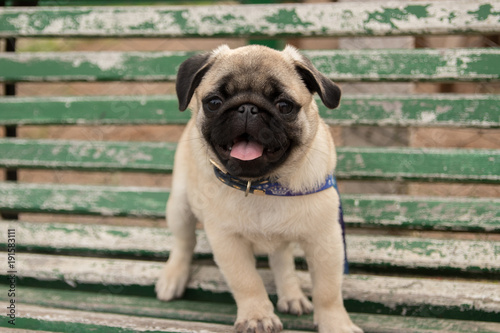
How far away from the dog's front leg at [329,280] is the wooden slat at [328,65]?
2.98 feet

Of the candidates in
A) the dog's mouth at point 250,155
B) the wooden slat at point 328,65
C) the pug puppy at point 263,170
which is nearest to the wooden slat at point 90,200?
the wooden slat at point 328,65

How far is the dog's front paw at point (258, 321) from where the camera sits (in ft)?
5.01

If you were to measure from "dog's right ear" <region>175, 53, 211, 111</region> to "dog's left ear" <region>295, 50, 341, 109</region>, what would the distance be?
0.32 m

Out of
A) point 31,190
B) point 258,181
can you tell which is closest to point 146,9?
point 31,190

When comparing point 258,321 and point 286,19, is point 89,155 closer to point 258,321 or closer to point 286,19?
point 286,19

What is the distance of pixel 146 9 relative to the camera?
2.30 metres

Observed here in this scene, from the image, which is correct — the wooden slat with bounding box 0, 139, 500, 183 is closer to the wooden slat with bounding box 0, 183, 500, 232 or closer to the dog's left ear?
the wooden slat with bounding box 0, 183, 500, 232

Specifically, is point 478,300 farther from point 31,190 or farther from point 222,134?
point 31,190

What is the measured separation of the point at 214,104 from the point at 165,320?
77 centimetres

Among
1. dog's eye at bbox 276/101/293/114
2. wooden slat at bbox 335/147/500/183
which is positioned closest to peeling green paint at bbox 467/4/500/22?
wooden slat at bbox 335/147/500/183

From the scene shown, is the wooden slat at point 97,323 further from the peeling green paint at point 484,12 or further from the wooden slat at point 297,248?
the peeling green paint at point 484,12

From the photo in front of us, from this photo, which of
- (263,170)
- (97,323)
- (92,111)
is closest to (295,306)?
(263,170)

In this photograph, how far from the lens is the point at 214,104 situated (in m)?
1.49

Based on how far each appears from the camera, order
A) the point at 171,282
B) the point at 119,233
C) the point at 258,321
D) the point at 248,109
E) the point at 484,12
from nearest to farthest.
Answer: the point at 248,109 < the point at 258,321 < the point at 171,282 < the point at 484,12 < the point at 119,233
